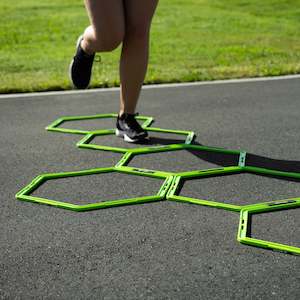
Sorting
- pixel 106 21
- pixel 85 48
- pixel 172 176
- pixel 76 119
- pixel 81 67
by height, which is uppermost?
pixel 106 21

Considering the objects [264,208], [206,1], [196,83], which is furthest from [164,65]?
[206,1]

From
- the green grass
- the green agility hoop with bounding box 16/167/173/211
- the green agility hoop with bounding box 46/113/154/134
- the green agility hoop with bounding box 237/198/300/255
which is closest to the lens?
the green agility hoop with bounding box 237/198/300/255

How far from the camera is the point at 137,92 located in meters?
3.75

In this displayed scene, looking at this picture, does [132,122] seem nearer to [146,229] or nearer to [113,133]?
[113,133]

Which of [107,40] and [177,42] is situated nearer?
[107,40]

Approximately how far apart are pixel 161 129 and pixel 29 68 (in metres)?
2.91

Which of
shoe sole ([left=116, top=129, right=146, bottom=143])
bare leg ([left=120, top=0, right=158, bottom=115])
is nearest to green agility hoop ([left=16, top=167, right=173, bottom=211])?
shoe sole ([left=116, top=129, right=146, bottom=143])

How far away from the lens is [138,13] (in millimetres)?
3367

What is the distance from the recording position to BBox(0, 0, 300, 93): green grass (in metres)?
5.96

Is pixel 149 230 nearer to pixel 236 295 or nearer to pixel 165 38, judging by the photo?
pixel 236 295

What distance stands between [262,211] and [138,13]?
59.4 inches

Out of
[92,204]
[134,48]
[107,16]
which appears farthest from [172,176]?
[107,16]

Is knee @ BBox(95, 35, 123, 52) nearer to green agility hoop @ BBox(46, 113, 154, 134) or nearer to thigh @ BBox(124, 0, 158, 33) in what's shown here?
thigh @ BBox(124, 0, 158, 33)

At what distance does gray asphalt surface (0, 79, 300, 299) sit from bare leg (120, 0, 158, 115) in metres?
0.40
